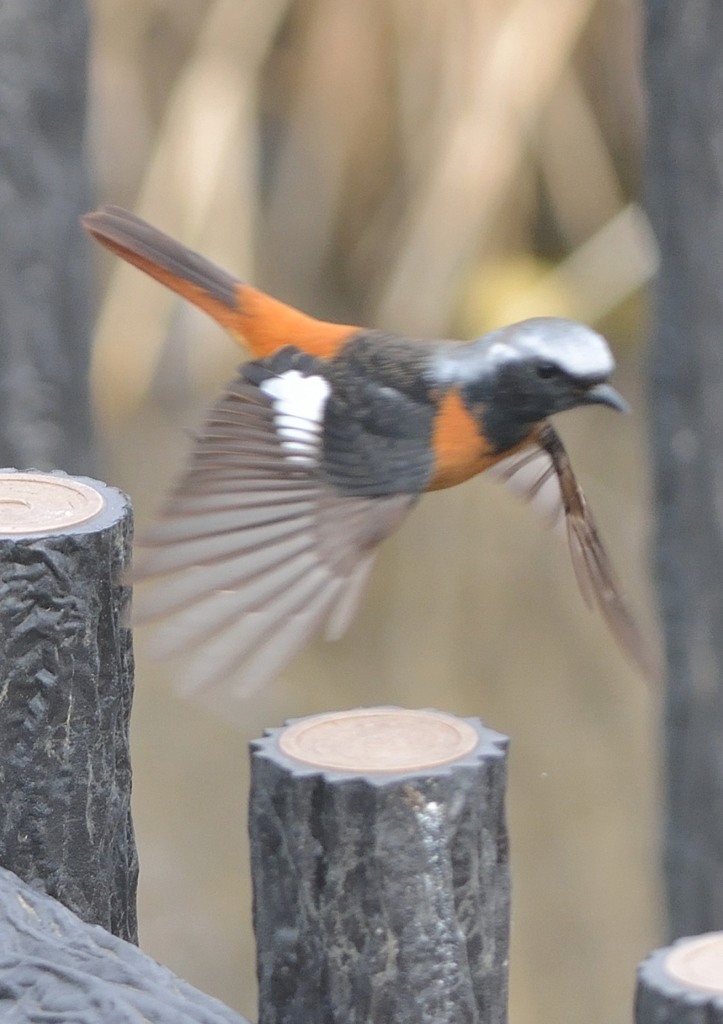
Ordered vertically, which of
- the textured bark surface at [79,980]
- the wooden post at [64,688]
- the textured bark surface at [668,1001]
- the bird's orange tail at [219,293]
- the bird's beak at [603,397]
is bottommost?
the textured bark surface at [79,980]

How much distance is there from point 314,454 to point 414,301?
3564 millimetres

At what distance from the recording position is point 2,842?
168cm

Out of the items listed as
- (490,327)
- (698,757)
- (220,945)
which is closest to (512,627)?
(490,327)

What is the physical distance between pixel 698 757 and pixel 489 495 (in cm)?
335

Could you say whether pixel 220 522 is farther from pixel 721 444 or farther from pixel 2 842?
pixel 721 444

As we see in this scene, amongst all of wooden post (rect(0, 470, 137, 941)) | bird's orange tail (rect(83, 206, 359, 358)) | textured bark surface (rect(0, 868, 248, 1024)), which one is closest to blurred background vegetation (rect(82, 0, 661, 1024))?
bird's orange tail (rect(83, 206, 359, 358))

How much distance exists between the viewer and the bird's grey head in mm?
2002

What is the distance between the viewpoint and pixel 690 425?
3148mm

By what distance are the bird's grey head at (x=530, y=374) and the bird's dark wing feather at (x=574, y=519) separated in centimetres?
12

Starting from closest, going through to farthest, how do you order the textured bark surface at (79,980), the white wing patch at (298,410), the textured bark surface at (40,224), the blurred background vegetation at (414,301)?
the textured bark surface at (79,980) → the white wing patch at (298,410) → the textured bark surface at (40,224) → the blurred background vegetation at (414,301)

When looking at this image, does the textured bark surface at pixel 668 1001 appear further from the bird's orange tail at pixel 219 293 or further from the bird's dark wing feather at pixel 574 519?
the bird's orange tail at pixel 219 293

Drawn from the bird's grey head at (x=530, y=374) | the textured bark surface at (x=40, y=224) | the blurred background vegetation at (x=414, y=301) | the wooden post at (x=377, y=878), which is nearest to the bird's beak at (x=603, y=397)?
the bird's grey head at (x=530, y=374)

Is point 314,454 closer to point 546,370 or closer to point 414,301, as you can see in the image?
point 546,370

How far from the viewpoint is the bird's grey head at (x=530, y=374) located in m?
2.00
